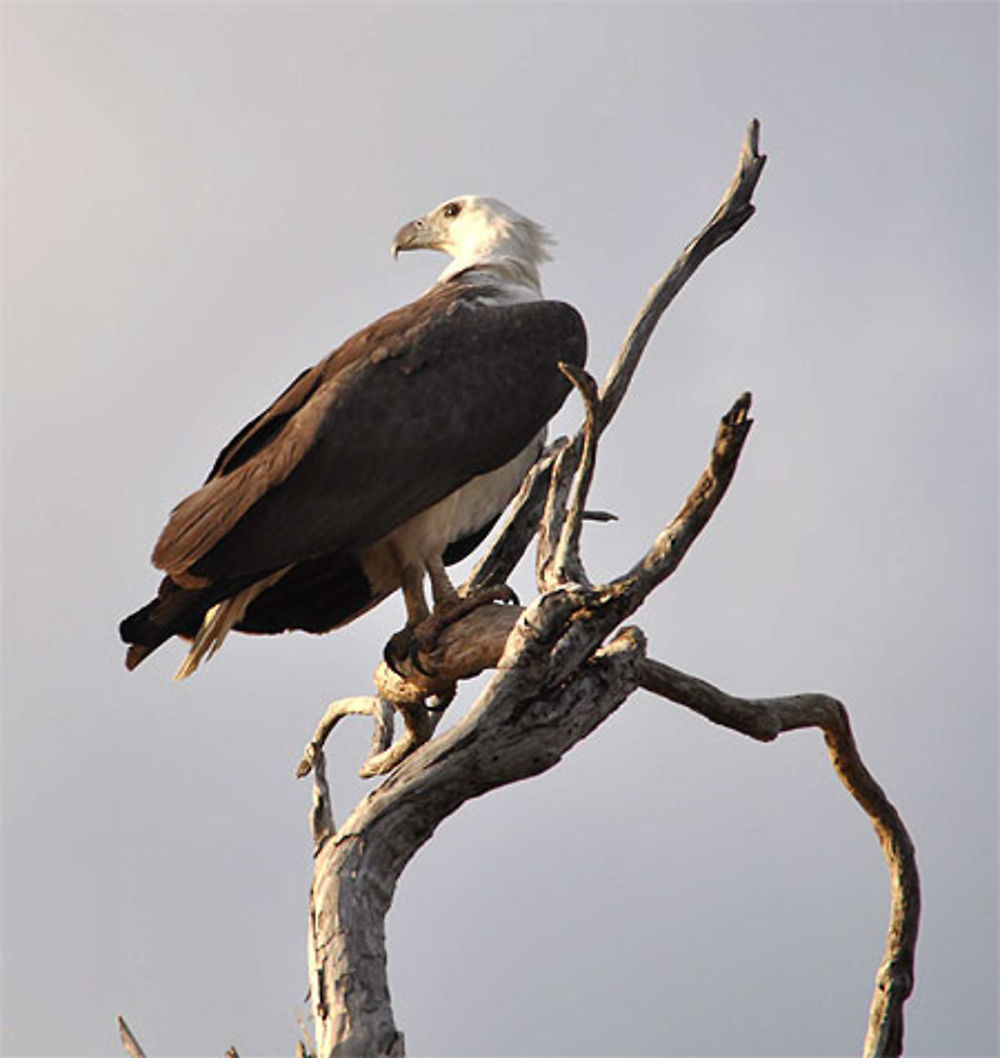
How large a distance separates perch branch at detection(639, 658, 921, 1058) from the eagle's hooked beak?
3.20m

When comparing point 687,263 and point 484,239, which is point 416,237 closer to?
point 484,239

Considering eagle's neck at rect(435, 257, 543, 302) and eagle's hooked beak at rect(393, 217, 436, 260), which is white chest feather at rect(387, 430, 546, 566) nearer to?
eagle's neck at rect(435, 257, 543, 302)

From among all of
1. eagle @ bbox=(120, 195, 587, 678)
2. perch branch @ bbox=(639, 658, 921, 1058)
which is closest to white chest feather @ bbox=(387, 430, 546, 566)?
eagle @ bbox=(120, 195, 587, 678)

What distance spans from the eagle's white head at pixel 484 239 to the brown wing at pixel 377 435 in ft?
2.38

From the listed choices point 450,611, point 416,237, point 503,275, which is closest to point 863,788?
point 450,611

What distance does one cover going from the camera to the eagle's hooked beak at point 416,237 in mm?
8031

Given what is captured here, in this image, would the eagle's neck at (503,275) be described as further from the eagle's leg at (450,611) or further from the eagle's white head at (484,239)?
the eagle's leg at (450,611)

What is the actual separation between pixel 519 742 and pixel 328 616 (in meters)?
1.82

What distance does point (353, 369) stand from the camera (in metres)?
6.41

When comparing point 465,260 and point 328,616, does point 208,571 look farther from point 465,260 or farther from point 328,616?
point 465,260

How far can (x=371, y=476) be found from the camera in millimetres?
6227

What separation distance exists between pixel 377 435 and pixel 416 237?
6.66 feet

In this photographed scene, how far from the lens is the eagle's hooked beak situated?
8.03 metres

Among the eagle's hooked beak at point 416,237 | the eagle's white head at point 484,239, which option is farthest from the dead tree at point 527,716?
the eagle's hooked beak at point 416,237
